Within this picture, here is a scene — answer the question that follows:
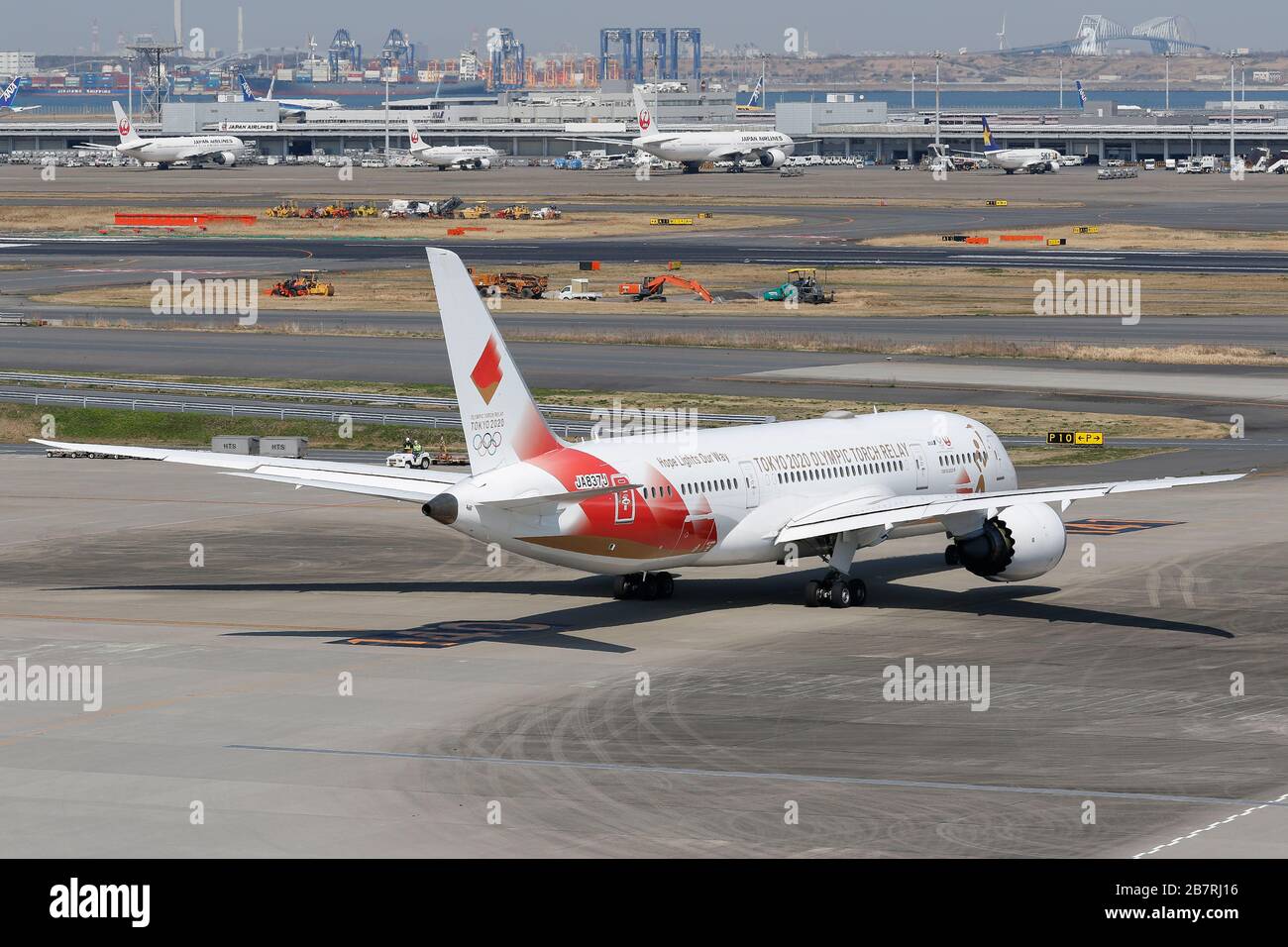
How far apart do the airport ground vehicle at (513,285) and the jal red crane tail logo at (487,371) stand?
300 ft

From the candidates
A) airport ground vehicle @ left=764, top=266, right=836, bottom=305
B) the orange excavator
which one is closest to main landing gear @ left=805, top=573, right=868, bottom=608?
airport ground vehicle @ left=764, top=266, right=836, bottom=305

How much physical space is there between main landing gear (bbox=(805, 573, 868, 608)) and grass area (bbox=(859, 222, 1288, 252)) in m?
119

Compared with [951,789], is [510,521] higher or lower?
higher

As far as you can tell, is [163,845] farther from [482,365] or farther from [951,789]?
[482,365]

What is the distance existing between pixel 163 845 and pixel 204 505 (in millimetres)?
41472

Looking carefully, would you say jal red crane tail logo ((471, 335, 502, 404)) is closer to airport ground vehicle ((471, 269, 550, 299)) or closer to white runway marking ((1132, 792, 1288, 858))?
white runway marking ((1132, 792, 1288, 858))

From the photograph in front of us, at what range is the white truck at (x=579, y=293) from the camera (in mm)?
135875

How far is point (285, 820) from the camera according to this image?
31281 mm

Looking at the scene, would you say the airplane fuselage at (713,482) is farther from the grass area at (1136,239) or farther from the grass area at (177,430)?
the grass area at (1136,239)

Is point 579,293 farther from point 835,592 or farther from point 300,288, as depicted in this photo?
point 835,592

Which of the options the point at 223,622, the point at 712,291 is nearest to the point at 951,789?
the point at 223,622

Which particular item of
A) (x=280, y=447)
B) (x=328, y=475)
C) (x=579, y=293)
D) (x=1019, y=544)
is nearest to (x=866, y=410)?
(x=280, y=447)

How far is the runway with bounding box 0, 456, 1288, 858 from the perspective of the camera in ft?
102

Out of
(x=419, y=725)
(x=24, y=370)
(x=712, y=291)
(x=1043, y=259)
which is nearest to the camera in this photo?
(x=419, y=725)
